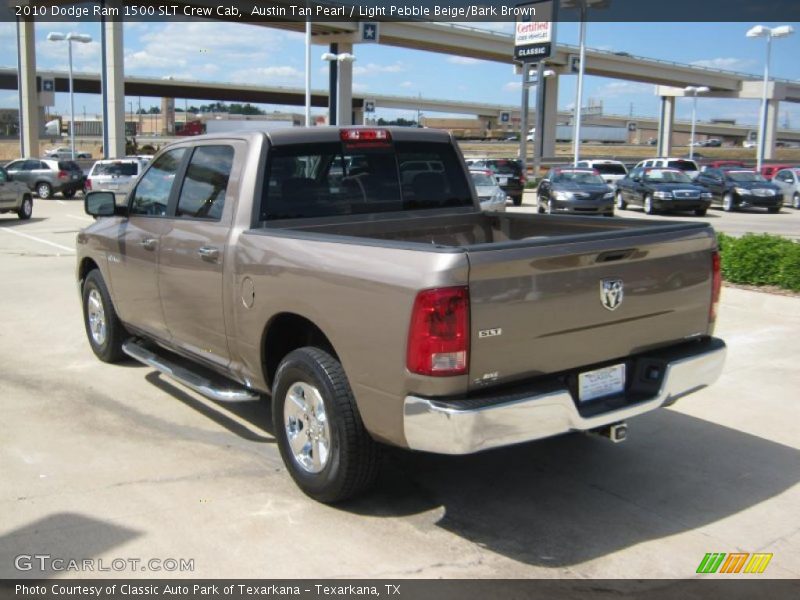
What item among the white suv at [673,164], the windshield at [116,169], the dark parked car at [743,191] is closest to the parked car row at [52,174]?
the windshield at [116,169]

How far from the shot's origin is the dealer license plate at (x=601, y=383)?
13.6 feet

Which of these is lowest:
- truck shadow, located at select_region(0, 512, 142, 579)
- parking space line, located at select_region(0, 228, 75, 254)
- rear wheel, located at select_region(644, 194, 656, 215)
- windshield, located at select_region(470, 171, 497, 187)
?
parking space line, located at select_region(0, 228, 75, 254)

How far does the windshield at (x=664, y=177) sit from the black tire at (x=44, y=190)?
23903mm

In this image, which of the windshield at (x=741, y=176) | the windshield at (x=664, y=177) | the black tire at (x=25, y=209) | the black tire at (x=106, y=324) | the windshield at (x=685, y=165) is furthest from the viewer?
the windshield at (x=685, y=165)

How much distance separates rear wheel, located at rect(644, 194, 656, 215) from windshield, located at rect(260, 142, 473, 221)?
23.1 m

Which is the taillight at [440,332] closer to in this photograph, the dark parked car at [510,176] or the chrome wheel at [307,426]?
the chrome wheel at [307,426]

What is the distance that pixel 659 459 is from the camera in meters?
5.29

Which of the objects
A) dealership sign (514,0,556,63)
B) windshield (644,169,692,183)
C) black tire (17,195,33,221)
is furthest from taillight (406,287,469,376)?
dealership sign (514,0,556,63)

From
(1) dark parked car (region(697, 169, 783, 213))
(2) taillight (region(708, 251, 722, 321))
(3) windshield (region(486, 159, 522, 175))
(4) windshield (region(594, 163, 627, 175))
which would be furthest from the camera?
(4) windshield (region(594, 163, 627, 175))

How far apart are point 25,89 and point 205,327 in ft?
177

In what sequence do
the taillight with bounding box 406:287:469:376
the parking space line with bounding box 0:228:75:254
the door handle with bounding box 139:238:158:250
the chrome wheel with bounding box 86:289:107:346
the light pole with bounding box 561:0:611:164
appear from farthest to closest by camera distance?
the light pole with bounding box 561:0:611:164 < the parking space line with bounding box 0:228:75:254 < the chrome wheel with bounding box 86:289:107:346 < the door handle with bounding box 139:238:158:250 < the taillight with bounding box 406:287:469:376

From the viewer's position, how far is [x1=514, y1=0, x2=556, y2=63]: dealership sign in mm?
49781

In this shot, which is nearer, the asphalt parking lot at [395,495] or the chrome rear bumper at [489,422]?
the chrome rear bumper at [489,422]

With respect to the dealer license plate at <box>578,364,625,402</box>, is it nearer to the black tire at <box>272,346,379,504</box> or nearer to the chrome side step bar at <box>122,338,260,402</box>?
the black tire at <box>272,346,379,504</box>
